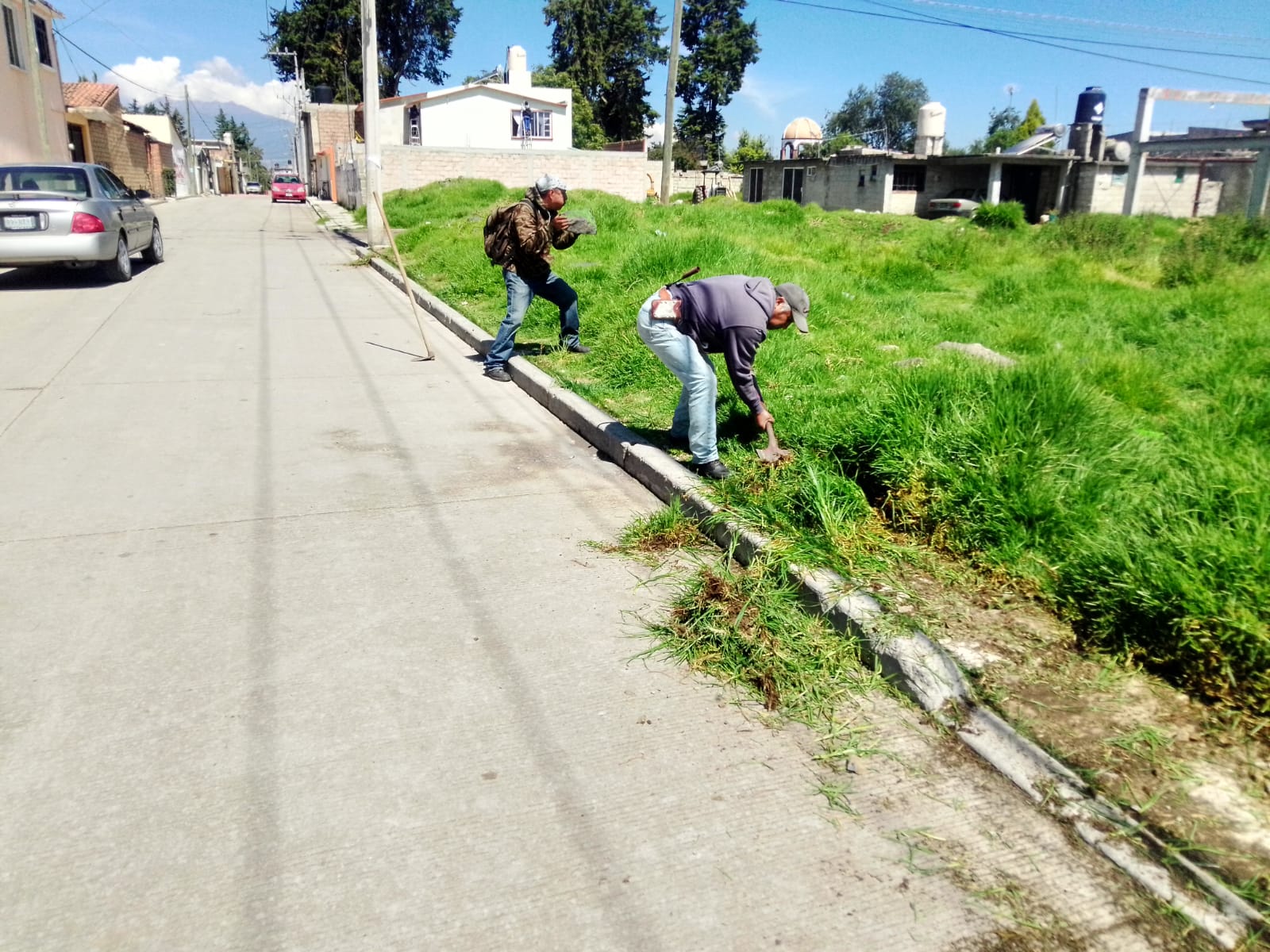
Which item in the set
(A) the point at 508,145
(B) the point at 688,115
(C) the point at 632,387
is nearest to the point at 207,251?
(C) the point at 632,387

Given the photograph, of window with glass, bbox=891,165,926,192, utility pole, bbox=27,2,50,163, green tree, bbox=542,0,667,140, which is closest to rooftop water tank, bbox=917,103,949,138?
window with glass, bbox=891,165,926,192

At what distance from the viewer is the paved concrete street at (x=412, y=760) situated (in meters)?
2.43

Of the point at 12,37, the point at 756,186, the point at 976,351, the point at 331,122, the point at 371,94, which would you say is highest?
the point at 12,37

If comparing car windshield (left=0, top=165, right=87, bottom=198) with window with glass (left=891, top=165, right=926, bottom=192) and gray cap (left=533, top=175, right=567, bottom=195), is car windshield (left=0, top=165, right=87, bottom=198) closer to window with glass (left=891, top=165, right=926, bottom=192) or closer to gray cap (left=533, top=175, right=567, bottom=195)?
gray cap (left=533, top=175, right=567, bottom=195)

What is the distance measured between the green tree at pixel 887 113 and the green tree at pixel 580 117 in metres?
47.3

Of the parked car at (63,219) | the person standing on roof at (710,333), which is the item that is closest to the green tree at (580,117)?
the parked car at (63,219)

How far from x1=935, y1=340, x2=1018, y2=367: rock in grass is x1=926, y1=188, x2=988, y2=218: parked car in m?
31.7

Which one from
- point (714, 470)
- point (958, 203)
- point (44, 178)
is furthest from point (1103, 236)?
point (958, 203)

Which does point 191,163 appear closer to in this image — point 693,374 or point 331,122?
point 331,122

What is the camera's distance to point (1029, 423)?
473 cm

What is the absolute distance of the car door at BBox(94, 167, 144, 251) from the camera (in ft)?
44.2

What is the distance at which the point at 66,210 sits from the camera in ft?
40.2

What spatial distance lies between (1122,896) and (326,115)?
59.6 m

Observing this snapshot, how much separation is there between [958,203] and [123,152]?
4146 cm
